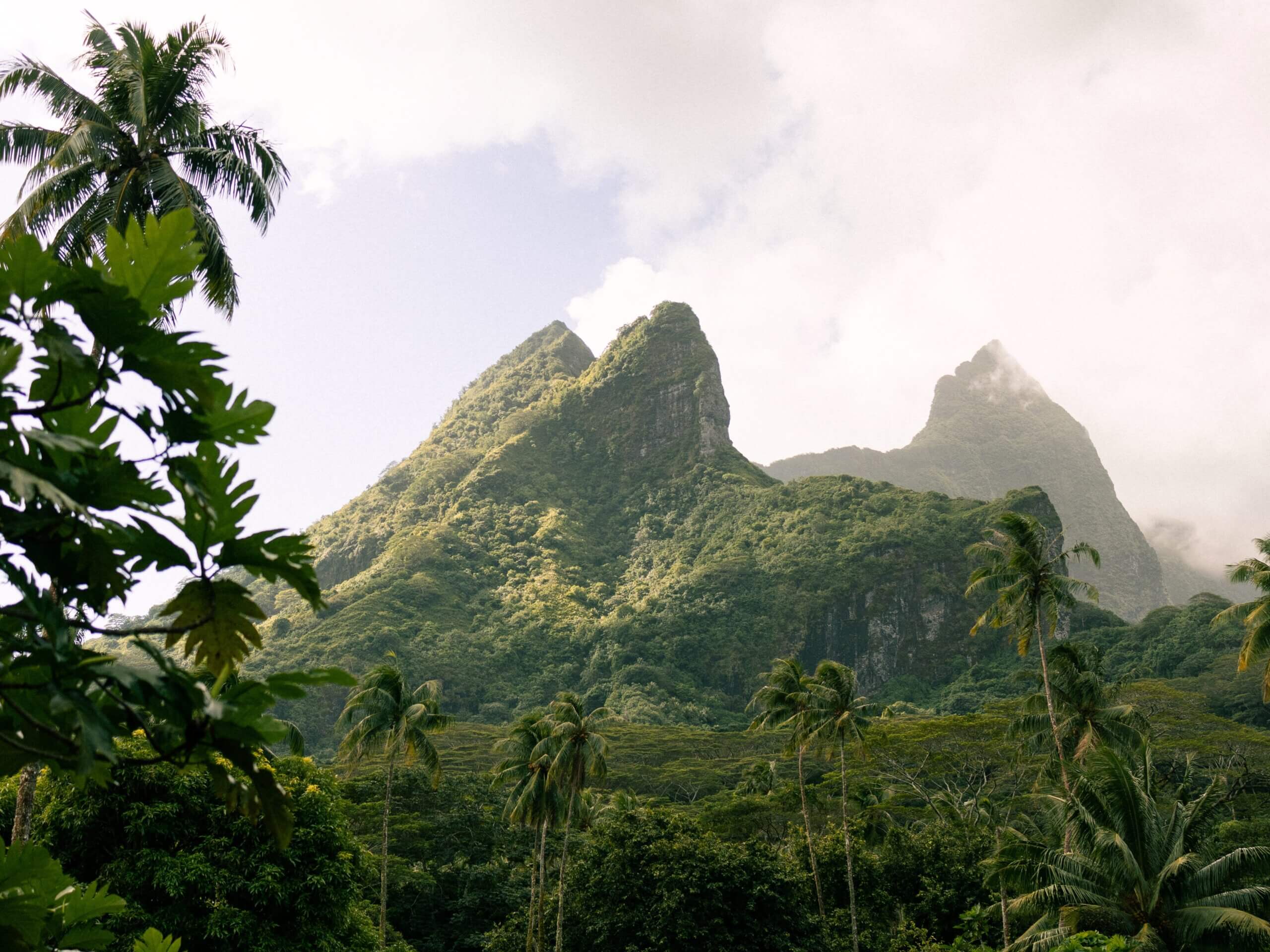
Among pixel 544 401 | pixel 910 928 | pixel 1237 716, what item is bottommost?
pixel 910 928

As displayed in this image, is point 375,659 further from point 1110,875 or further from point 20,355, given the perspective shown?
point 20,355

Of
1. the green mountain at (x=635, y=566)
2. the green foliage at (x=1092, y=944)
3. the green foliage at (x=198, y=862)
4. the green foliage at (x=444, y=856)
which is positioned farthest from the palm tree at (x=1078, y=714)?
the green mountain at (x=635, y=566)

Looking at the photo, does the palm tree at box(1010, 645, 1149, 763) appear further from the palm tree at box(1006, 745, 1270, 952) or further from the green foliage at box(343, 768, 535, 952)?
the green foliage at box(343, 768, 535, 952)

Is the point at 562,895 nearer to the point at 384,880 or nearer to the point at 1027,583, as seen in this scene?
the point at 384,880

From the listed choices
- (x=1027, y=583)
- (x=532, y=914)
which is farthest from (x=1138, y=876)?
(x=532, y=914)

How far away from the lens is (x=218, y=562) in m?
1.66

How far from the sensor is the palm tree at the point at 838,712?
26.2m

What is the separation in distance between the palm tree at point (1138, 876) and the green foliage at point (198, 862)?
10.3m

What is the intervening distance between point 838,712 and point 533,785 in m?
8.80

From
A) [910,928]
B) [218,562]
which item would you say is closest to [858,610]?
[910,928]

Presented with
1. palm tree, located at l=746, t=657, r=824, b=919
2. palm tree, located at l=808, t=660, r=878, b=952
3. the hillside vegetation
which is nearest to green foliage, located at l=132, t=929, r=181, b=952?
palm tree, located at l=808, t=660, r=878, b=952

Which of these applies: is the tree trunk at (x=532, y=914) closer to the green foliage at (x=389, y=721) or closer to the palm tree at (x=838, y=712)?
the green foliage at (x=389, y=721)

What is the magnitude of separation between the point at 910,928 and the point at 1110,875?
1386 cm

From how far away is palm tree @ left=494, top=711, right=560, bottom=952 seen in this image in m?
24.8
